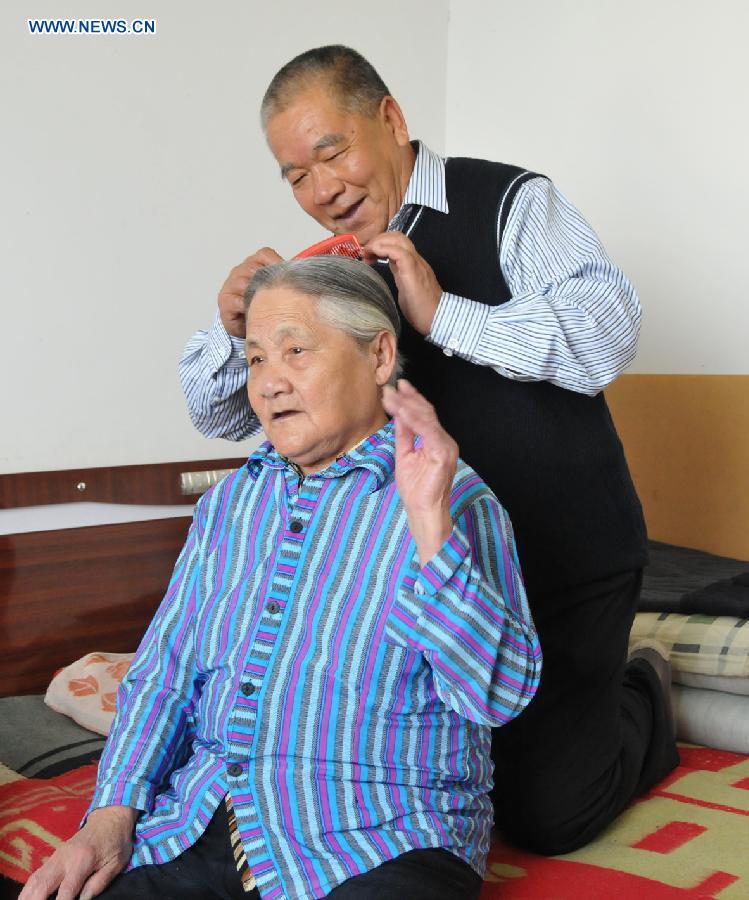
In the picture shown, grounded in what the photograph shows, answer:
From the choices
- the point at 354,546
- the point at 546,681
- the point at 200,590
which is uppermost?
the point at 354,546

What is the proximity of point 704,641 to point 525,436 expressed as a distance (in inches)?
32.4

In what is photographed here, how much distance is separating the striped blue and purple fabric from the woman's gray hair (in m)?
0.15

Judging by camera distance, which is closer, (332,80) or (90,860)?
(90,860)

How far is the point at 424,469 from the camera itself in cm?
123

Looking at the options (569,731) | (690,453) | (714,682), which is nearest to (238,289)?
(569,731)

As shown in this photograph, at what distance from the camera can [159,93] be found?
276 centimetres

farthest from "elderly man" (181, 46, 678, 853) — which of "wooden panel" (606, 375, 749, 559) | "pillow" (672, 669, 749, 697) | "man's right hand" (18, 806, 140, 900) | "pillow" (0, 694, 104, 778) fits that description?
"wooden panel" (606, 375, 749, 559)

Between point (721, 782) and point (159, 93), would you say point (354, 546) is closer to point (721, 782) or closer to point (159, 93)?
point (721, 782)

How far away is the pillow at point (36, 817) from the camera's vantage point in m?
1.62

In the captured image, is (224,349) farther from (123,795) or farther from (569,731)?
(569,731)

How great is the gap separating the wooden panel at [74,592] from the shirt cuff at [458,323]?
139 cm

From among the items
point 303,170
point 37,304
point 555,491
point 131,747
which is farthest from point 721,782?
point 37,304

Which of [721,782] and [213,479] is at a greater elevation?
[213,479]

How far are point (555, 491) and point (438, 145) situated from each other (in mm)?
2098
